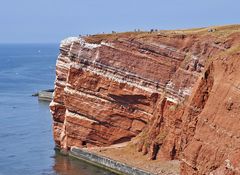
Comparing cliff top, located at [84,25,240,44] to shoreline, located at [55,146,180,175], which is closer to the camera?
shoreline, located at [55,146,180,175]

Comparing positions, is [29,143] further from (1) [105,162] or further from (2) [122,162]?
(2) [122,162]

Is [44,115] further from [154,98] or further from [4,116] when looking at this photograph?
[154,98]

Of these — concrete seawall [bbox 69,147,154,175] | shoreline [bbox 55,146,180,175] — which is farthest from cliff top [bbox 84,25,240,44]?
concrete seawall [bbox 69,147,154,175]

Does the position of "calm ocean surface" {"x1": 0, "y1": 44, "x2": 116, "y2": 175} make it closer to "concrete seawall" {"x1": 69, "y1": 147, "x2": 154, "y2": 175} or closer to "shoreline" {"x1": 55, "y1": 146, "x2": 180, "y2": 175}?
"concrete seawall" {"x1": 69, "y1": 147, "x2": 154, "y2": 175}

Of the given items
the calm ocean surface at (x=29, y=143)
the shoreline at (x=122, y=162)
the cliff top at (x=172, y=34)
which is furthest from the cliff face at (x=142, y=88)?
the calm ocean surface at (x=29, y=143)

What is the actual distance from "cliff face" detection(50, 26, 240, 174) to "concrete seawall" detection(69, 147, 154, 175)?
2567 millimetres

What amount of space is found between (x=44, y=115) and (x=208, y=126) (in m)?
61.0

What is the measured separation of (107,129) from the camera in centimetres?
8138

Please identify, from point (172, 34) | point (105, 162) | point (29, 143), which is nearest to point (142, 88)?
point (172, 34)

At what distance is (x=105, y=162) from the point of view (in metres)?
75.7

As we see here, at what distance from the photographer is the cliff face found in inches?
2606

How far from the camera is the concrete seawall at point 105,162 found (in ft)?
232


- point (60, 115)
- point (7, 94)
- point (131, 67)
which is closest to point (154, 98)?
point (131, 67)

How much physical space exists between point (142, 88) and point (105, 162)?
10.7 metres
